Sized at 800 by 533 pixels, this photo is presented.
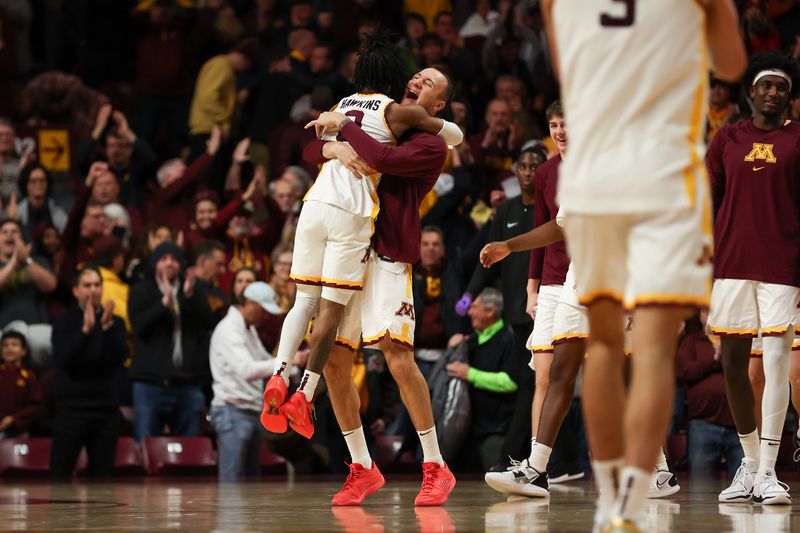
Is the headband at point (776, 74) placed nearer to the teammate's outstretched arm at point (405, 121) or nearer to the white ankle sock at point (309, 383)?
the teammate's outstretched arm at point (405, 121)

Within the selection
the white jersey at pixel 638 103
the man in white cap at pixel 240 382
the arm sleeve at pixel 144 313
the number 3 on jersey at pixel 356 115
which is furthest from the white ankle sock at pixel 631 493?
the arm sleeve at pixel 144 313

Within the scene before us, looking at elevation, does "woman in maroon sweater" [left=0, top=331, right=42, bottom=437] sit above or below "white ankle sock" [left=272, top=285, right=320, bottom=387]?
below

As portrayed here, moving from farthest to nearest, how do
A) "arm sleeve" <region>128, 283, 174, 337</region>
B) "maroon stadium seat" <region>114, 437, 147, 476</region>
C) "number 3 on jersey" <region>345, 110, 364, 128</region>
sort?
1. "arm sleeve" <region>128, 283, 174, 337</region>
2. "maroon stadium seat" <region>114, 437, 147, 476</region>
3. "number 3 on jersey" <region>345, 110, 364, 128</region>

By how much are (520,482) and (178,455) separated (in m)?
4.62

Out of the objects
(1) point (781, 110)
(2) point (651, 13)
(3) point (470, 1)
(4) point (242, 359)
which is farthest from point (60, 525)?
(3) point (470, 1)

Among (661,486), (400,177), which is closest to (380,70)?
(400,177)

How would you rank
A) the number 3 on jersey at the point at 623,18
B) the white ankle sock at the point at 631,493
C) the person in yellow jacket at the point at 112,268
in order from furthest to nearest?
the person in yellow jacket at the point at 112,268
the number 3 on jersey at the point at 623,18
the white ankle sock at the point at 631,493

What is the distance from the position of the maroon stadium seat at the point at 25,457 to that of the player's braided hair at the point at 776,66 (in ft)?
22.2

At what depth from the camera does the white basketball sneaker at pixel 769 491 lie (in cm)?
682

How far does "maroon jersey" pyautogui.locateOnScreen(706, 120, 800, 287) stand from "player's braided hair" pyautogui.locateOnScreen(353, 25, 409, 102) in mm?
1879

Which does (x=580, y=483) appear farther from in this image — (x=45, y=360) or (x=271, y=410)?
(x=45, y=360)

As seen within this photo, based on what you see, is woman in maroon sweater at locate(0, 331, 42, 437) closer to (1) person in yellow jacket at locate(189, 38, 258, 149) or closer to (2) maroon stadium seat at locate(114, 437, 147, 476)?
(2) maroon stadium seat at locate(114, 437, 147, 476)

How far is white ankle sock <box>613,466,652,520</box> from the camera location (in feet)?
13.2

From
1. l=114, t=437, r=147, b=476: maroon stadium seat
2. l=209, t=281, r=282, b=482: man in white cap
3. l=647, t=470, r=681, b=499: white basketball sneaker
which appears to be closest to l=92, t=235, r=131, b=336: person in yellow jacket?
l=114, t=437, r=147, b=476: maroon stadium seat
